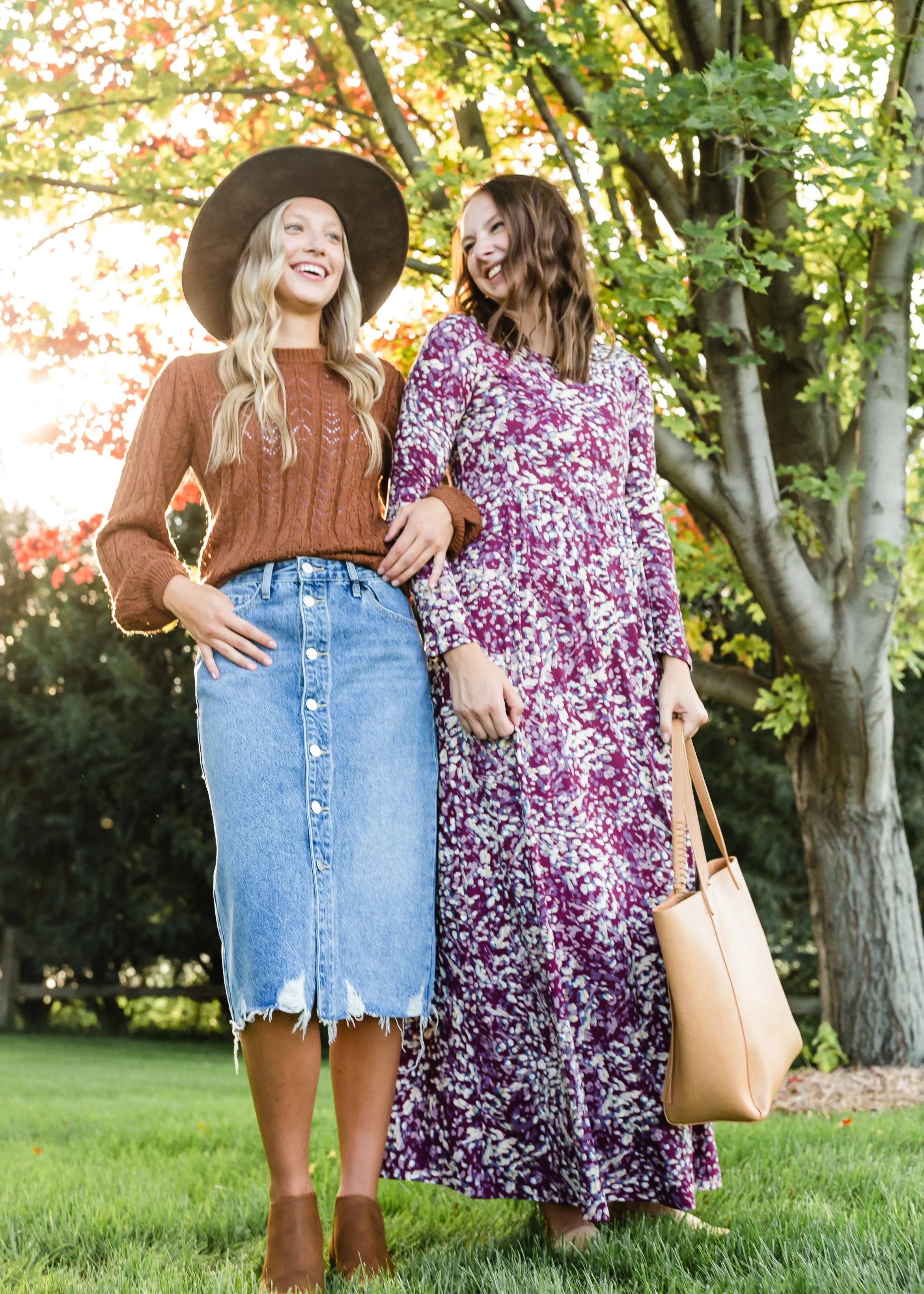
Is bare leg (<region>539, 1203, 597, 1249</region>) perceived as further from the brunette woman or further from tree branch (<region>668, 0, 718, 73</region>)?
tree branch (<region>668, 0, 718, 73</region>)

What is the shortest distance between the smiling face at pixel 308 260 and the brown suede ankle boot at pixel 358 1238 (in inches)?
72.4

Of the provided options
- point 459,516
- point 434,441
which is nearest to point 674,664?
point 459,516

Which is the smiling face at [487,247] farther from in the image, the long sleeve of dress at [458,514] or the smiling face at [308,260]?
the long sleeve of dress at [458,514]

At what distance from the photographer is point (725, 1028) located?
80.2 inches

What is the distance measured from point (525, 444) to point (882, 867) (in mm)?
3991

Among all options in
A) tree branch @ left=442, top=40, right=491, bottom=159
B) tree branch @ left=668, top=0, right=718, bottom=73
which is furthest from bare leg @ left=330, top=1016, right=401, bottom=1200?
tree branch @ left=442, top=40, right=491, bottom=159

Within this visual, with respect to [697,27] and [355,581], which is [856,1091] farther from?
[697,27]

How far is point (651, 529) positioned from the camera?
2656 millimetres

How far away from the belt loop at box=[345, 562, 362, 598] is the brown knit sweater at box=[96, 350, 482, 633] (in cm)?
2

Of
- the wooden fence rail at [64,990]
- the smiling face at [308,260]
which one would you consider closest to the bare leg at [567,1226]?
the smiling face at [308,260]


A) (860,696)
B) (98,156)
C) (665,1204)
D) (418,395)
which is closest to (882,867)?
(860,696)

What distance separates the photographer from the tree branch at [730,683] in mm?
6043

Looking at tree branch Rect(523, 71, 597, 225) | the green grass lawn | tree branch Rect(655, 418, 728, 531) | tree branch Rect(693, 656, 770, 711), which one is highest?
tree branch Rect(523, 71, 597, 225)

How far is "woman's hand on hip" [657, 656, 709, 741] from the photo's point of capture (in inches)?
95.8
